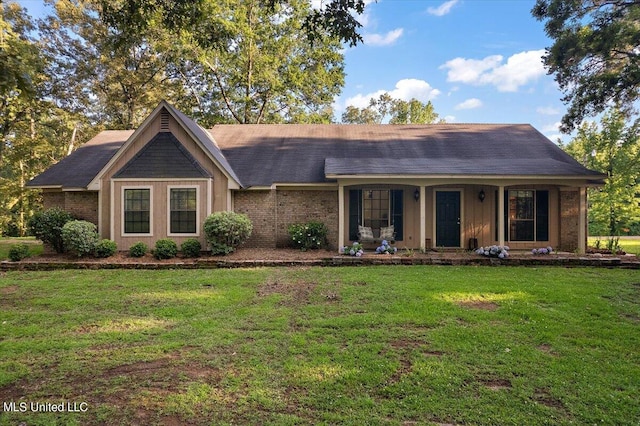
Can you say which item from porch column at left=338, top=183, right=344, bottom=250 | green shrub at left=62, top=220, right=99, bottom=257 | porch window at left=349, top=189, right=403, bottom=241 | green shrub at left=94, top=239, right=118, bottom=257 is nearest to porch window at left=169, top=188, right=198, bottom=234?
green shrub at left=94, top=239, right=118, bottom=257

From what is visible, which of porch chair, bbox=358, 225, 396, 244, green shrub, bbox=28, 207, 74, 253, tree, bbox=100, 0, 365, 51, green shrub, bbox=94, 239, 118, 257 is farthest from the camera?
porch chair, bbox=358, 225, 396, 244

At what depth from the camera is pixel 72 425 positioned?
9.72 ft

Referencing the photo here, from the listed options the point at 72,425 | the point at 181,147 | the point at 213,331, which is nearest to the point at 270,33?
the point at 181,147

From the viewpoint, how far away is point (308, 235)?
12.1m

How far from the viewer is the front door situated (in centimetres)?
1288

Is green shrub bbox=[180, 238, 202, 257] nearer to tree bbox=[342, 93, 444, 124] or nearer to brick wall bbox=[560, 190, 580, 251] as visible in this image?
brick wall bbox=[560, 190, 580, 251]

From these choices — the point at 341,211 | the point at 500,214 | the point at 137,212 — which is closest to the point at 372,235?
the point at 341,211

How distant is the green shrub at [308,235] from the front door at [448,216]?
4.35 m

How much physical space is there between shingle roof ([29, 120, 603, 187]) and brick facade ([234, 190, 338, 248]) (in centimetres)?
55

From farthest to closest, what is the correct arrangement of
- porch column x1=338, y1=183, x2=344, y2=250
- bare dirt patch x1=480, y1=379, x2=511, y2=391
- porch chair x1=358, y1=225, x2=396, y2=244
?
porch chair x1=358, y1=225, x2=396, y2=244 < porch column x1=338, y1=183, x2=344, y2=250 < bare dirt patch x1=480, y1=379, x2=511, y2=391

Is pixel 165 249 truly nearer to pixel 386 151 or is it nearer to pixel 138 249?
pixel 138 249
